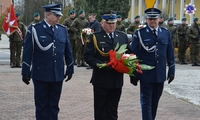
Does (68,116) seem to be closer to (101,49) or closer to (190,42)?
(101,49)

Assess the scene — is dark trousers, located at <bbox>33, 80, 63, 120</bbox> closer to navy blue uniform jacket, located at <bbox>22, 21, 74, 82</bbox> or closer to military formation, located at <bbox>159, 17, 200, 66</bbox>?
navy blue uniform jacket, located at <bbox>22, 21, 74, 82</bbox>

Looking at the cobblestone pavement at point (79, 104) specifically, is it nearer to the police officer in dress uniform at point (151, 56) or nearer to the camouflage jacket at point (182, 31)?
the police officer in dress uniform at point (151, 56)

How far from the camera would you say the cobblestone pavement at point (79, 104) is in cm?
727

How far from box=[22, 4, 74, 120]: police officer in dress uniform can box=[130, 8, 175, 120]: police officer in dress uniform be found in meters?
1.27

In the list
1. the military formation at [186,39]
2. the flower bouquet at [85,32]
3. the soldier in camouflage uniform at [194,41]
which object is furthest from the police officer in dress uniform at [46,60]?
the soldier in camouflage uniform at [194,41]

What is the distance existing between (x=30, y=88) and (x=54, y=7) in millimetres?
4981

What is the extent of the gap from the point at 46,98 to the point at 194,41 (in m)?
11.7

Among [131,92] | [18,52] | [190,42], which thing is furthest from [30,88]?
[190,42]

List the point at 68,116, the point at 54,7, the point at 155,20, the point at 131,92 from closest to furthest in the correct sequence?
the point at 54,7 → the point at 155,20 → the point at 68,116 → the point at 131,92

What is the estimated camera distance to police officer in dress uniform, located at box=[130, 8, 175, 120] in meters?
5.98

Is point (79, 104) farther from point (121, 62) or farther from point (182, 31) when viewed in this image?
point (182, 31)

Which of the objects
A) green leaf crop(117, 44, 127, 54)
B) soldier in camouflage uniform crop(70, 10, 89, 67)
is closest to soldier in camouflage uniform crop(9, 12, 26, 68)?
soldier in camouflage uniform crop(70, 10, 89, 67)

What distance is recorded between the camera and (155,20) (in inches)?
235

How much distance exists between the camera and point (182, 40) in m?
16.7
